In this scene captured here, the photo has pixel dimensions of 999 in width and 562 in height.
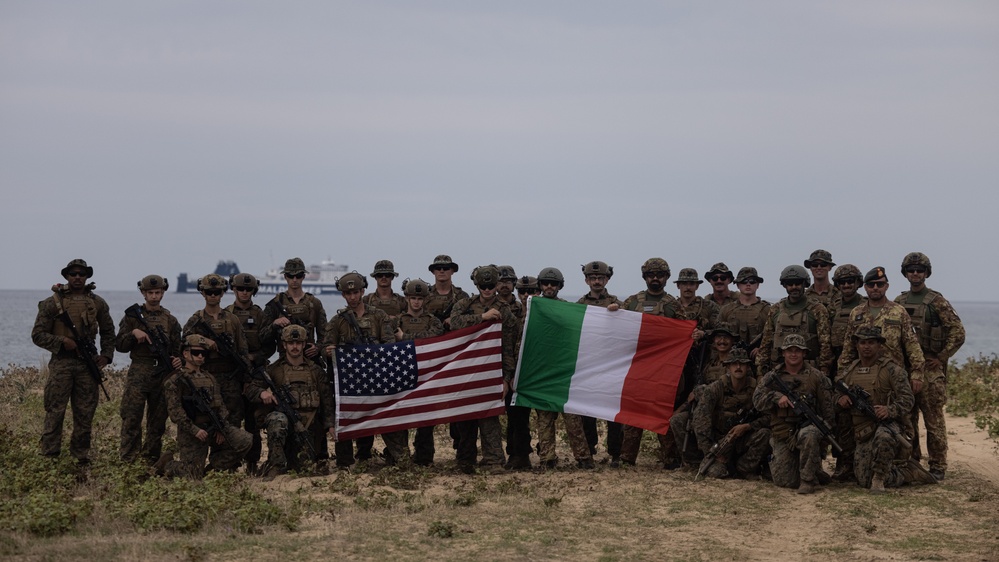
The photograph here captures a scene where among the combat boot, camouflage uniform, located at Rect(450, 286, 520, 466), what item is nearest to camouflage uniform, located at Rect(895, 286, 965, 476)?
the combat boot

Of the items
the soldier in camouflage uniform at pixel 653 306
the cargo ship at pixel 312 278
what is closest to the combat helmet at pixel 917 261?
the soldier in camouflage uniform at pixel 653 306

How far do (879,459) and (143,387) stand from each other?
8.46 m

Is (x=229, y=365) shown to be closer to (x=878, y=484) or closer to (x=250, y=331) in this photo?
(x=250, y=331)

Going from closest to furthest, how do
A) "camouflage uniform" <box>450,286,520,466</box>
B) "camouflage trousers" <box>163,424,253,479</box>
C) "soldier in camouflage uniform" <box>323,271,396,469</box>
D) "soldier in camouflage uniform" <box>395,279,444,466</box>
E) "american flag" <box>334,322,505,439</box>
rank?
"camouflage trousers" <box>163,424,253,479</box>, "american flag" <box>334,322,505,439</box>, "soldier in camouflage uniform" <box>323,271,396,469</box>, "camouflage uniform" <box>450,286,520,466</box>, "soldier in camouflage uniform" <box>395,279,444,466</box>

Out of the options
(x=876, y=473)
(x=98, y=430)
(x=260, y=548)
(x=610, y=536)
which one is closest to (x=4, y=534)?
(x=260, y=548)

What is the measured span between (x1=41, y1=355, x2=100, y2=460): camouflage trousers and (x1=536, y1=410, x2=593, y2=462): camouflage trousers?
17.9ft

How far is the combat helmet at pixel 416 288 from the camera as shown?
13.7 metres

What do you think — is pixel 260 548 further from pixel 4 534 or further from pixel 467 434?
pixel 467 434

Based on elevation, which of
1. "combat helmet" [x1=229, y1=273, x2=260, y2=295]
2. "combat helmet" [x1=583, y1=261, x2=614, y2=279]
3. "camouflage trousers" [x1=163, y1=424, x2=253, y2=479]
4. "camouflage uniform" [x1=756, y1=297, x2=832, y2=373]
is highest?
"combat helmet" [x1=583, y1=261, x2=614, y2=279]

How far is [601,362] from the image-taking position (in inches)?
532

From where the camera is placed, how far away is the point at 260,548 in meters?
8.85

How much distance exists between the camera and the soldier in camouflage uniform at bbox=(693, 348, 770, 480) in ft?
41.2

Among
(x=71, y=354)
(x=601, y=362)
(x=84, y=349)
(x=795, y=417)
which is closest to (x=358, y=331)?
(x=601, y=362)

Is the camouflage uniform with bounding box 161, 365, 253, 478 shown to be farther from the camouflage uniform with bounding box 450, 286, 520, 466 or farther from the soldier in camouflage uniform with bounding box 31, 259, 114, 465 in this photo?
the camouflage uniform with bounding box 450, 286, 520, 466
